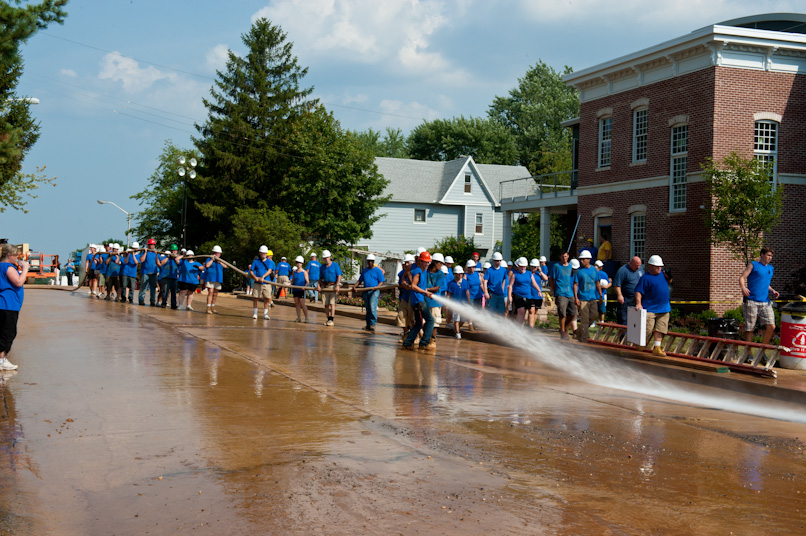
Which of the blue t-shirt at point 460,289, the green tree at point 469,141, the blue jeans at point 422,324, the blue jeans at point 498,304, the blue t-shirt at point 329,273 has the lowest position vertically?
the blue jeans at point 422,324

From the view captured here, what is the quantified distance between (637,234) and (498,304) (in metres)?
11.9

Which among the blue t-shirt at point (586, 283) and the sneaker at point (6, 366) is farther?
the blue t-shirt at point (586, 283)

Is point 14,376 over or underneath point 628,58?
underneath

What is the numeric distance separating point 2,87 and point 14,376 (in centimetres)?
2794

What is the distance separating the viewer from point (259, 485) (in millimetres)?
5879

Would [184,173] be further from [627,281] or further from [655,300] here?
[655,300]

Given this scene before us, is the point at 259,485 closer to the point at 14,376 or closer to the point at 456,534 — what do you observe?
the point at 456,534

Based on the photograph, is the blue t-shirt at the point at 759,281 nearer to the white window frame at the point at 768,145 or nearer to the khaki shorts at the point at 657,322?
→ the khaki shorts at the point at 657,322

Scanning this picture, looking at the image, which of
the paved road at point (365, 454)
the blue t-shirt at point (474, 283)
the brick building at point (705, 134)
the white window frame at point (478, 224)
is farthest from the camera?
the white window frame at point (478, 224)

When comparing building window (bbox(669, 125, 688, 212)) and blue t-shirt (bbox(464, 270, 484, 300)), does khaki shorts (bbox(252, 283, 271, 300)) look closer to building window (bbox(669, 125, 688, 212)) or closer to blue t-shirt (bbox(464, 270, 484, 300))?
blue t-shirt (bbox(464, 270, 484, 300))

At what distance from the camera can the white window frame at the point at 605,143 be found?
31.1m

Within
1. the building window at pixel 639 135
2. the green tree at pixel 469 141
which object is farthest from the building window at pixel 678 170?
the green tree at pixel 469 141

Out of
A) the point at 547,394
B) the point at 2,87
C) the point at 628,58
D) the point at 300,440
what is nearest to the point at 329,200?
the point at 2,87

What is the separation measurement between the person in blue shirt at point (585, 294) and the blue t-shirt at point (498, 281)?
7.04 ft
